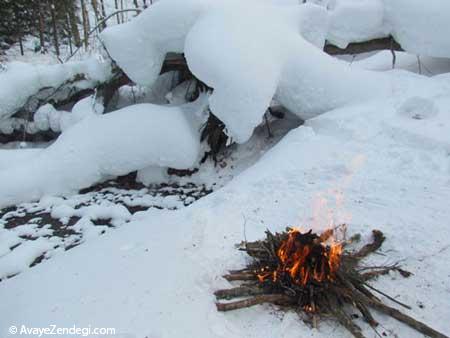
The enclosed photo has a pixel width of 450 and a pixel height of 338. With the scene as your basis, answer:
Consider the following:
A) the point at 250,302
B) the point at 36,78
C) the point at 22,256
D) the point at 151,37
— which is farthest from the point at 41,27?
the point at 250,302

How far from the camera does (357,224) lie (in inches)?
105

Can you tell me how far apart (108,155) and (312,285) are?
10.4 feet

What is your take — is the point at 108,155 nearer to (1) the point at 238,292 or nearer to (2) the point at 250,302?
(1) the point at 238,292

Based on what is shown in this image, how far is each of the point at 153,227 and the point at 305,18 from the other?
3.41m

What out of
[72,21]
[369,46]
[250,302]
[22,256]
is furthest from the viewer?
[72,21]

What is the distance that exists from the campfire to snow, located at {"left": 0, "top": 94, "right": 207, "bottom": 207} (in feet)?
7.85

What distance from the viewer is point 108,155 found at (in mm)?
4453

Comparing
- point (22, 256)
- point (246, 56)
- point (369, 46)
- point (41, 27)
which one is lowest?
point (22, 256)

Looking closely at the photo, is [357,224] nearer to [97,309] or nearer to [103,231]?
[97,309]

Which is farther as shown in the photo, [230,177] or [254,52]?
[230,177]

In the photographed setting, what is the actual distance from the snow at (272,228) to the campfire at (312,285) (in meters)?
0.06

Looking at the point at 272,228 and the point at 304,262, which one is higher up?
the point at 304,262

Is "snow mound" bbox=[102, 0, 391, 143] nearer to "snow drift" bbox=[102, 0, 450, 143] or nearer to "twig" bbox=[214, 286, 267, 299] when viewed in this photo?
"snow drift" bbox=[102, 0, 450, 143]

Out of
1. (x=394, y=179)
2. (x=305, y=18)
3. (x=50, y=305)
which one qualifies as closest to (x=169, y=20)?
(x=305, y=18)
